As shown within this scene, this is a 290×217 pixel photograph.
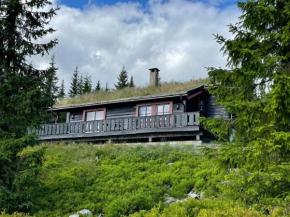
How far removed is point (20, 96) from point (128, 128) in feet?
35.7

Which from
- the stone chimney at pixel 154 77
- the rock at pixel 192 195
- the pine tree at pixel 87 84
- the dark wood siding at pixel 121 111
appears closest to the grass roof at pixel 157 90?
the stone chimney at pixel 154 77

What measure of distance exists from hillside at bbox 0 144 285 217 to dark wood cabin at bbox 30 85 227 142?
2.76 meters

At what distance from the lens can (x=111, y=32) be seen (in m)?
31.0

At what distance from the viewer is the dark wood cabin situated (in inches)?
716

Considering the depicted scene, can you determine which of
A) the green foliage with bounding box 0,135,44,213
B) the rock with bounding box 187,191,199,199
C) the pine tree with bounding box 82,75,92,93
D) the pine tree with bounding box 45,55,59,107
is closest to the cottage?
the rock with bounding box 187,191,199,199

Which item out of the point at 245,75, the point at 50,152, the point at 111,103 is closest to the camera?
the point at 245,75

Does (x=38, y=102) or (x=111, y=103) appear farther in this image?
(x=111, y=103)

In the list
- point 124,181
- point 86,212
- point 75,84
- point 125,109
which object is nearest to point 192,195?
point 124,181

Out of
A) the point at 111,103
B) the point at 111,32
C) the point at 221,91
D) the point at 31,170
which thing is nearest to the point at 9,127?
the point at 31,170

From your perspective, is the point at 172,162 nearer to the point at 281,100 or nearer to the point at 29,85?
the point at 29,85

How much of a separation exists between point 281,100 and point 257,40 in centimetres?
185

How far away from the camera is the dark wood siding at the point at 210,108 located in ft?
71.6

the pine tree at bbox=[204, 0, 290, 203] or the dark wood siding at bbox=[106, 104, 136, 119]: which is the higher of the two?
the dark wood siding at bbox=[106, 104, 136, 119]

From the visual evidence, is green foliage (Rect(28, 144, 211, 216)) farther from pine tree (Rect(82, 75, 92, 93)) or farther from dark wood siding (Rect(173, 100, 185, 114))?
pine tree (Rect(82, 75, 92, 93))
